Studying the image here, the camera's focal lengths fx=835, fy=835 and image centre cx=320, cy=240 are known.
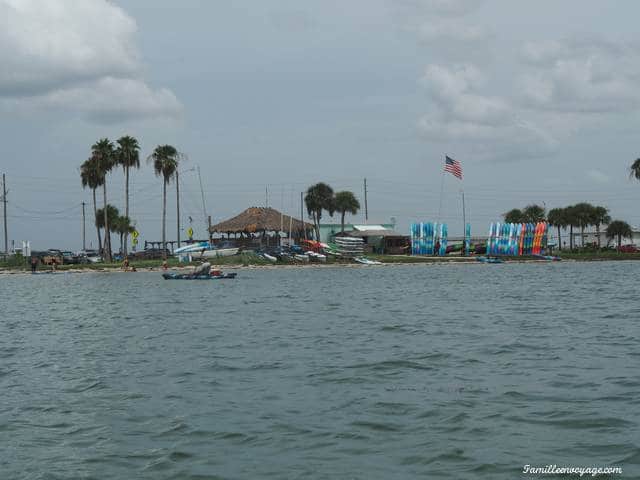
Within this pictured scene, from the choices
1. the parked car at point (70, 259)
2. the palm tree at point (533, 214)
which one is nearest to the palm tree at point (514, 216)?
the palm tree at point (533, 214)

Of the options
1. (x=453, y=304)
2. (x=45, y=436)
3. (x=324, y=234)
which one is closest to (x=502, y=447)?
(x=45, y=436)

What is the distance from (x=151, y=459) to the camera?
11055mm

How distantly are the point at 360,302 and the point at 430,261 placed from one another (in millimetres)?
53388

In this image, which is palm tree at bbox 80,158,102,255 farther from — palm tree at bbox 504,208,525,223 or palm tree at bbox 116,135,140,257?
palm tree at bbox 504,208,525,223

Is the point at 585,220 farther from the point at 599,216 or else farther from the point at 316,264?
the point at 316,264

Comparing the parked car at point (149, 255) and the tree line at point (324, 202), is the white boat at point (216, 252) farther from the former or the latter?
the tree line at point (324, 202)

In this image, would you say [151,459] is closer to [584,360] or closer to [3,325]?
[584,360]

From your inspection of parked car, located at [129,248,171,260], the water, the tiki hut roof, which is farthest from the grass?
the water

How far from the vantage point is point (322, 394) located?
1515 cm

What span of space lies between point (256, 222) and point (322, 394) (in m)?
83.1

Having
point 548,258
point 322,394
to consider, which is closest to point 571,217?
point 548,258

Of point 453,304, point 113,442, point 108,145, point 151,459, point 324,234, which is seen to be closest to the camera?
point 151,459

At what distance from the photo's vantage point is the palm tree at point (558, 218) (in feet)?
403

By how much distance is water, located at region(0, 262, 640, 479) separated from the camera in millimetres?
10867
